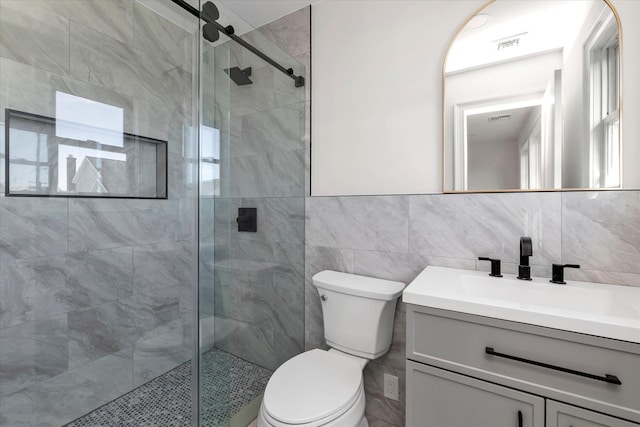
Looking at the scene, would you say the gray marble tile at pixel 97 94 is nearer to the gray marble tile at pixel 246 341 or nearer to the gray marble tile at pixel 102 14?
the gray marble tile at pixel 102 14

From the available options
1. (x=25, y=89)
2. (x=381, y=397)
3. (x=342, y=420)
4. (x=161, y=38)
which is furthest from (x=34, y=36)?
(x=381, y=397)

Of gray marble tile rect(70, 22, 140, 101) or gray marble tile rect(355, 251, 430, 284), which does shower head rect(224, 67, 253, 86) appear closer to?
gray marble tile rect(70, 22, 140, 101)

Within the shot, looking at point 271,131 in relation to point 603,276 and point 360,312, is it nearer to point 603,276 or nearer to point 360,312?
point 360,312

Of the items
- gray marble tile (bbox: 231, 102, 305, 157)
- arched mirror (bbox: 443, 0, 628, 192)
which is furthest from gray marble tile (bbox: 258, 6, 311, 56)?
arched mirror (bbox: 443, 0, 628, 192)

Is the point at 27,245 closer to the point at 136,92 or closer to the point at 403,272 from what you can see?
the point at 136,92

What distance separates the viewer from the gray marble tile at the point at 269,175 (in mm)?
1365

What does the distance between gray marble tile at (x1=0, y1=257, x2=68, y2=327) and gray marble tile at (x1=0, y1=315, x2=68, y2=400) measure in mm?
48

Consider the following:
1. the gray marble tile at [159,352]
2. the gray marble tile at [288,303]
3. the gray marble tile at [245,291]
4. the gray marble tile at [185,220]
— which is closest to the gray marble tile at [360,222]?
the gray marble tile at [288,303]

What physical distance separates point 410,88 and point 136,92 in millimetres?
1586

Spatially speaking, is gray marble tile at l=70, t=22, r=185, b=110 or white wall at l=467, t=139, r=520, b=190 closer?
white wall at l=467, t=139, r=520, b=190

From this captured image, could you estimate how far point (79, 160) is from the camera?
59.1 inches

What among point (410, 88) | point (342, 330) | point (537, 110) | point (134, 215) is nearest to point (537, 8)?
point (537, 110)

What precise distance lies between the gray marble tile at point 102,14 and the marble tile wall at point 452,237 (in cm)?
145

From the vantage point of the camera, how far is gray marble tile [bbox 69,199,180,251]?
153 cm
